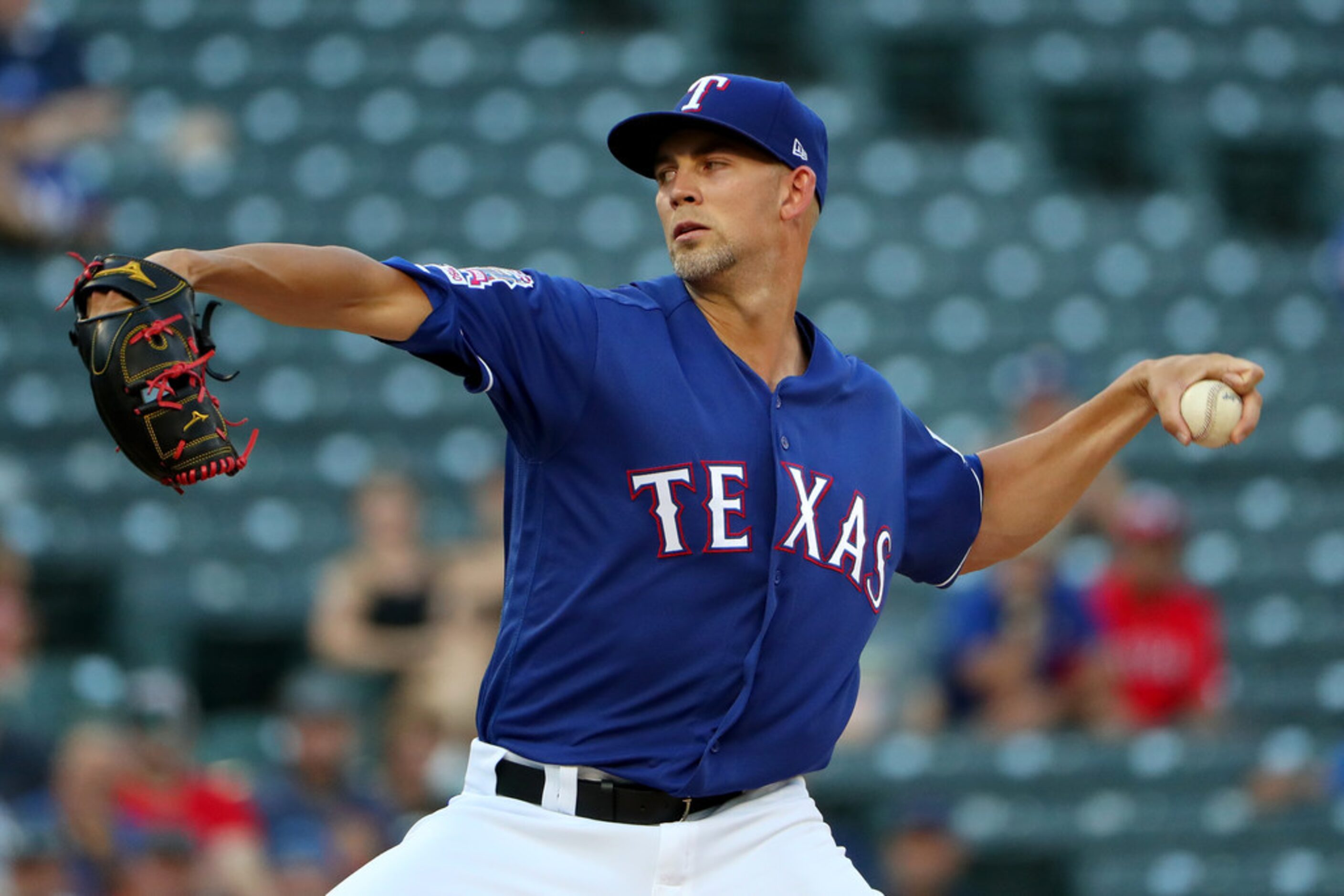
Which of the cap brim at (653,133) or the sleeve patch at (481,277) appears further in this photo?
the cap brim at (653,133)

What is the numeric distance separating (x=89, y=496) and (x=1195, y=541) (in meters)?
5.00

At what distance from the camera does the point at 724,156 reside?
11.2ft

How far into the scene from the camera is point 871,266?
9492 millimetres

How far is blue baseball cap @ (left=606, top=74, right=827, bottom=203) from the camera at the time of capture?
3.36 m

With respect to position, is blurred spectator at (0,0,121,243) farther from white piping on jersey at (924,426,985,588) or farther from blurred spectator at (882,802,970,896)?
white piping on jersey at (924,426,985,588)

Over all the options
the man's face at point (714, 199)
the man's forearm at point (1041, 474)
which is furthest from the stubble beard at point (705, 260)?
the man's forearm at point (1041, 474)

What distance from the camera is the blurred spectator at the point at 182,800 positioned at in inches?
228

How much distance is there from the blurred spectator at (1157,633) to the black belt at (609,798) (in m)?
4.08

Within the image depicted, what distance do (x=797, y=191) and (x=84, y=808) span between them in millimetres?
3474

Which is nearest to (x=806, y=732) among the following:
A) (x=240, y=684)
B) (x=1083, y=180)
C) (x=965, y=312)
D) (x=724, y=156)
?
(x=724, y=156)

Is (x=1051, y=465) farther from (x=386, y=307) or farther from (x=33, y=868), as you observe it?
(x=33, y=868)

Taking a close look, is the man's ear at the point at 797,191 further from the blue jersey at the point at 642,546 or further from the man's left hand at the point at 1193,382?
the man's left hand at the point at 1193,382

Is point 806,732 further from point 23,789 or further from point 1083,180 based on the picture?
point 1083,180

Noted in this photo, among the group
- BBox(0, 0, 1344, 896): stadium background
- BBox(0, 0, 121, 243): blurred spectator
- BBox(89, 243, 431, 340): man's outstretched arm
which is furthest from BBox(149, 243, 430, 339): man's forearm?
BBox(0, 0, 121, 243): blurred spectator
